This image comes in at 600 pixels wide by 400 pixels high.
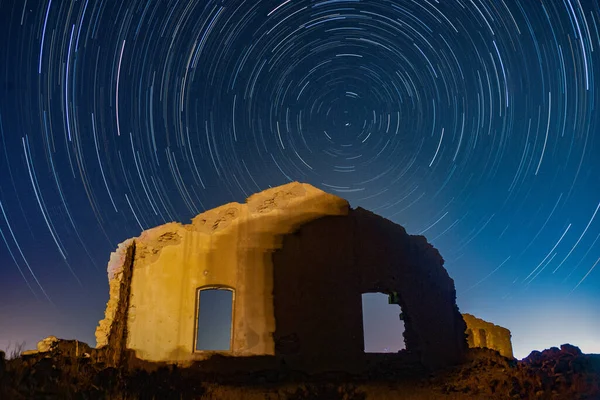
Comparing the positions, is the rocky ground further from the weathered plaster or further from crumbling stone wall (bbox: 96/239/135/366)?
the weathered plaster

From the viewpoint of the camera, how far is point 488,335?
68.0 ft

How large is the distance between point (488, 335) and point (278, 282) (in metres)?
14.7

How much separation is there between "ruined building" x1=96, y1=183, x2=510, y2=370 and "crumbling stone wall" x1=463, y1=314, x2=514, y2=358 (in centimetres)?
948

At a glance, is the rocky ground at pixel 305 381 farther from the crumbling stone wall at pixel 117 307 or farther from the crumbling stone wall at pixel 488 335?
the crumbling stone wall at pixel 488 335

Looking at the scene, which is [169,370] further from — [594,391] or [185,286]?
[594,391]

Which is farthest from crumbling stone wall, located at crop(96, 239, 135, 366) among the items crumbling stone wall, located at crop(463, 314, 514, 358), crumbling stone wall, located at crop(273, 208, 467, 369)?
crumbling stone wall, located at crop(463, 314, 514, 358)

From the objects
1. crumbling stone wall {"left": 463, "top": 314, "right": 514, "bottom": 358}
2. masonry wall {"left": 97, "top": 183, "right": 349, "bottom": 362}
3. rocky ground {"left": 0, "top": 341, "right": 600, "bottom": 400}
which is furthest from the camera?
crumbling stone wall {"left": 463, "top": 314, "right": 514, "bottom": 358}

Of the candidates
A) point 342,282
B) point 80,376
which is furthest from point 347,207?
point 80,376

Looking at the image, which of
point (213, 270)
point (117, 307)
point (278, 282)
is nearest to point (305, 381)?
point (278, 282)

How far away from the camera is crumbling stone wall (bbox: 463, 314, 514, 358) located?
20.2 metres

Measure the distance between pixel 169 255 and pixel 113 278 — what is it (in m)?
1.66

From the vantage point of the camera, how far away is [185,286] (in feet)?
34.4

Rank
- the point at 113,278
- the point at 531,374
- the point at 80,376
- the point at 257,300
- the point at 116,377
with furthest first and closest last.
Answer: the point at 113,278 < the point at 257,300 < the point at 531,374 < the point at 116,377 < the point at 80,376

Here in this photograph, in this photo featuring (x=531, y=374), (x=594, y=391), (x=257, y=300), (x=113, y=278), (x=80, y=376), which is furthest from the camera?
(x=113, y=278)
